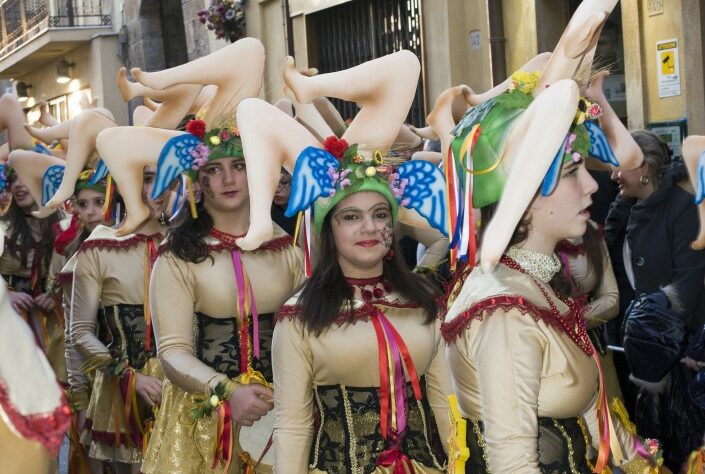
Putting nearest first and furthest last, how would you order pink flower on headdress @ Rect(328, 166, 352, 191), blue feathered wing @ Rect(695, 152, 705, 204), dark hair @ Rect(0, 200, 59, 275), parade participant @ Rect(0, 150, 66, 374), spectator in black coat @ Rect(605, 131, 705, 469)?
blue feathered wing @ Rect(695, 152, 705, 204) < pink flower on headdress @ Rect(328, 166, 352, 191) < spectator in black coat @ Rect(605, 131, 705, 469) < parade participant @ Rect(0, 150, 66, 374) < dark hair @ Rect(0, 200, 59, 275)

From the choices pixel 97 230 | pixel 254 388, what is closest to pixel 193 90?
pixel 97 230

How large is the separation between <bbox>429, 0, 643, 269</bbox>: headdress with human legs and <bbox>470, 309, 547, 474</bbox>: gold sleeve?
0.74 ft

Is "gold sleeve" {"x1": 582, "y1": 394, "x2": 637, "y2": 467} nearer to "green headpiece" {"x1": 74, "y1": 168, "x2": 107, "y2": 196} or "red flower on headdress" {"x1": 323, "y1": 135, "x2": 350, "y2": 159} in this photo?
"red flower on headdress" {"x1": 323, "y1": 135, "x2": 350, "y2": 159}

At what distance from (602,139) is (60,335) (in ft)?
17.9

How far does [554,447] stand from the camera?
3.29m

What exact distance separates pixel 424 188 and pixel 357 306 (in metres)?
0.55

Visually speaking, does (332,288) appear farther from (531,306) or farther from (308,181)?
(531,306)

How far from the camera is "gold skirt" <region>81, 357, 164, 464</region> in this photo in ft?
20.6

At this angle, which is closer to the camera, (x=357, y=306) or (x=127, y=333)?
(x=357, y=306)

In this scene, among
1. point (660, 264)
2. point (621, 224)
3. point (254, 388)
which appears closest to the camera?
point (254, 388)

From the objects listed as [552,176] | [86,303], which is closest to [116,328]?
[86,303]

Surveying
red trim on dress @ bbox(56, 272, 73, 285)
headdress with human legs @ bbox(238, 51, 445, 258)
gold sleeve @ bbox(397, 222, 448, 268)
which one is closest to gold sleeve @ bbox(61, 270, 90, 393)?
red trim on dress @ bbox(56, 272, 73, 285)

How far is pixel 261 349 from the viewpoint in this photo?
515cm

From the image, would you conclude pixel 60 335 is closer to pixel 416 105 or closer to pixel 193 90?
pixel 193 90
